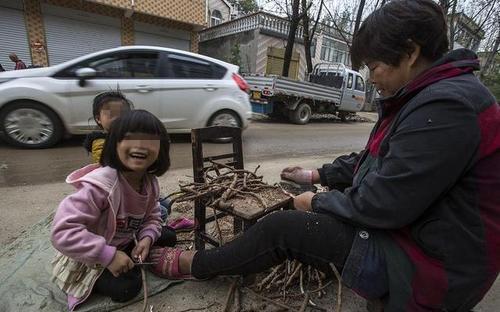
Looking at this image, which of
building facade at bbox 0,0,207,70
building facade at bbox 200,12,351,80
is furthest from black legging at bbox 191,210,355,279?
building facade at bbox 200,12,351,80

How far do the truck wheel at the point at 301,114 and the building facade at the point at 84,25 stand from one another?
18.6 ft

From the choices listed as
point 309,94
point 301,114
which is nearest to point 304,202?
point 301,114

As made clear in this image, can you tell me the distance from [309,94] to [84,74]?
7864 millimetres

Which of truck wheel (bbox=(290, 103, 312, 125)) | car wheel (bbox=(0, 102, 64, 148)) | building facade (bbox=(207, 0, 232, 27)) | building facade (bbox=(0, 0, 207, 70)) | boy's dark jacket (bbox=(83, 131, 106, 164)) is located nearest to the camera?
boy's dark jacket (bbox=(83, 131, 106, 164))

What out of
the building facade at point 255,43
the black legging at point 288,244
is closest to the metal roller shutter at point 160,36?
the building facade at point 255,43

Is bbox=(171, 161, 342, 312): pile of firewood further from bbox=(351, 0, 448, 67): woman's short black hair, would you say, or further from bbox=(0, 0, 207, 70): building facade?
bbox=(0, 0, 207, 70): building facade

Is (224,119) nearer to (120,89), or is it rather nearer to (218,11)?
(120,89)

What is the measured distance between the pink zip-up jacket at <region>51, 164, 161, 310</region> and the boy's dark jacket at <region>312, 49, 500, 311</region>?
1.18 meters

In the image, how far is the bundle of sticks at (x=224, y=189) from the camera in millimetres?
1941

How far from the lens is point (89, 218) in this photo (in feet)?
5.41

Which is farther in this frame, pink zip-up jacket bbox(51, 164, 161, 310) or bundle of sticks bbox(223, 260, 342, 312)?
bundle of sticks bbox(223, 260, 342, 312)

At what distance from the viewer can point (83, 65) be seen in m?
A: 5.15

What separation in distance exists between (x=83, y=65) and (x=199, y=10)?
368 inches

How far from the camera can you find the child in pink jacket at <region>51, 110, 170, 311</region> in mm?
1606
